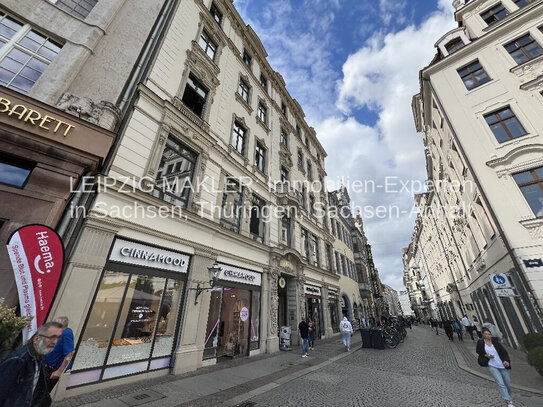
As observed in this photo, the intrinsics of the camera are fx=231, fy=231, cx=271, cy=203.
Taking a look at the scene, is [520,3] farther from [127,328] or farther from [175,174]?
[127,328]

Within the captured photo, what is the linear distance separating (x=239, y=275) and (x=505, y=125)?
17540mm

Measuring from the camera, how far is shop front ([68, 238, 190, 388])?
6.28 meters

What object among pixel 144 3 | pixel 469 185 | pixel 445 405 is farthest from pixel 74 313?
pixel 469 185

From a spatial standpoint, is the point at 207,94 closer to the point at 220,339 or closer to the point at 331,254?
the point at 220,339

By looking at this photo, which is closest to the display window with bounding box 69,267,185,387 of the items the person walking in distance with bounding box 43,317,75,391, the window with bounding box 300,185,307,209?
the person walking in distance with bounding box 43,317,75,391

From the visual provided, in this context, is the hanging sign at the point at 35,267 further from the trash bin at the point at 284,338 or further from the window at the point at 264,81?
the window at the point at 264,81

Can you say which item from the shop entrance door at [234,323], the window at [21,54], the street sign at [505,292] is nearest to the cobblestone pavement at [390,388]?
the street sign at [505,292]

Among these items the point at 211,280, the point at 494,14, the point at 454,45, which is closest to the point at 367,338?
the point at 211,280

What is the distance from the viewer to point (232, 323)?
10.9 metres

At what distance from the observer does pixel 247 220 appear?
1291cm

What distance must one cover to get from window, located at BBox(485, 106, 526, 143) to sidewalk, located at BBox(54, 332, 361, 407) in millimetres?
15921

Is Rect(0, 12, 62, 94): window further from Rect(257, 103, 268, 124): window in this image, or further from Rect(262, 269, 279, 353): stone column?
Rect(262, 269, 279, 353): stone column

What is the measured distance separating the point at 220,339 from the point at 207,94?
12.5 meters

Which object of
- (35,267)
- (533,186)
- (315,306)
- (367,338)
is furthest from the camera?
(315,306)
